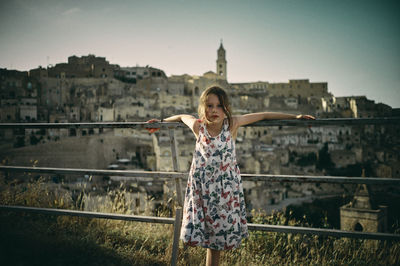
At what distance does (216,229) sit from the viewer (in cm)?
188

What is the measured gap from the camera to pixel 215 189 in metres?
1.91

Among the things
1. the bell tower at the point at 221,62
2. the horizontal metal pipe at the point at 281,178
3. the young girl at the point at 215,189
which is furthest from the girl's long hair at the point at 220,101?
the bell tower at the point at 221,62

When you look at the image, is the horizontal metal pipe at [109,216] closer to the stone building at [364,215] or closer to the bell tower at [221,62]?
the stone building at [364,215]

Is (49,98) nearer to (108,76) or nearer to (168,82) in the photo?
(108,76)

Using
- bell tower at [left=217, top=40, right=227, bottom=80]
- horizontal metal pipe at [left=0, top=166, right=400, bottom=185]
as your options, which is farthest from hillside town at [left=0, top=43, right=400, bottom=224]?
horizontal metal pipe at [left=0, top=166, right=400, bottom=185]

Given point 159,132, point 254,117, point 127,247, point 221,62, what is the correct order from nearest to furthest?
point 254,117, point 127,247, point 159,132, point 221,62

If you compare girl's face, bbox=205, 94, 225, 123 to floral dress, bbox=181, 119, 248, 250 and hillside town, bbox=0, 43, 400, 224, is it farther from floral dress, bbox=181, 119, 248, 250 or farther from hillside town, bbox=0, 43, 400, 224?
hillside town, bbox=0, 43, 400, 224

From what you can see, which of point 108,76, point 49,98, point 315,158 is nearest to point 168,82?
point 108,76

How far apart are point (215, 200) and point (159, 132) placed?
3255 cm

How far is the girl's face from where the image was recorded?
2.04 metres

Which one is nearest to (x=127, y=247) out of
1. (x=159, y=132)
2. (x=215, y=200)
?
(x=215, y=200)

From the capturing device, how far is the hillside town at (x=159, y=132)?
32.5 m

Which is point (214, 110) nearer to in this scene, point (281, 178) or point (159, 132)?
point (281, 178)

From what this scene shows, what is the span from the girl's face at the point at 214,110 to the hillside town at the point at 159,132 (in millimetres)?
20354
